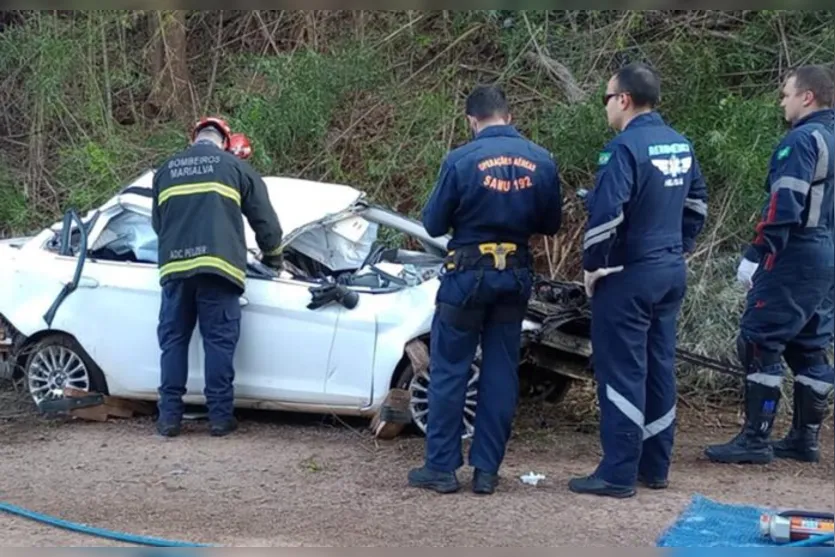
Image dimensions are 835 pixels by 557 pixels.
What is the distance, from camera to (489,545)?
195 inches

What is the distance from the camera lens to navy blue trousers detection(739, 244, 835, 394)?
611 cm

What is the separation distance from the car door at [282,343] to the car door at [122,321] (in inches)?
13.9

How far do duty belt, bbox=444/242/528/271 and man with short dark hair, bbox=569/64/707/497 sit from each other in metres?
0.36

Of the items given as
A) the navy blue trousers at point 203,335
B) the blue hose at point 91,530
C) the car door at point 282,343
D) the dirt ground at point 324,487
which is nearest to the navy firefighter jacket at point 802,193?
the dirt ground at point 324,487

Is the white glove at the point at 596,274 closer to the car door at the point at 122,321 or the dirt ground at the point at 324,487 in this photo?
the dirt ground at the point at 324,487

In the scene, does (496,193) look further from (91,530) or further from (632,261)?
(91,530)

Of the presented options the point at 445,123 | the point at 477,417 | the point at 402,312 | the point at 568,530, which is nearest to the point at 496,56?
the point at 445,123

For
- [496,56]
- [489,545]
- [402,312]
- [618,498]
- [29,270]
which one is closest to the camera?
[489,545]

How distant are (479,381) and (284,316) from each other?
4.75ft

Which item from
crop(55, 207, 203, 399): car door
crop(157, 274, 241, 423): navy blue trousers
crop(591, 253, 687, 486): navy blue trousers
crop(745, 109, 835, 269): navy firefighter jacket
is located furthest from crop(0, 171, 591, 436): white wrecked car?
crop(745, 109, 835, 269): navy firefighter jacket

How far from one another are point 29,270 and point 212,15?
658 cm

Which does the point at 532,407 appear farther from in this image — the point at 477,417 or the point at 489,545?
the point at 489,545

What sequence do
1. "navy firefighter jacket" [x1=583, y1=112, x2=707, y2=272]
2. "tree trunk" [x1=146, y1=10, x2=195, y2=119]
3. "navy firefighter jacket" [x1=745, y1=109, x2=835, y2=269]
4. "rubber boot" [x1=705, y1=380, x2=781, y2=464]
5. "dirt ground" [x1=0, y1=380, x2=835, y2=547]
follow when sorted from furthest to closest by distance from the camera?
1. "tree trunk" [x1=146, y1=10, x2=195, y2=119]
2. "rubber boot" [x1=705, y1=380, x2=781, y2=464]
3. "navy firefighter jacket" [x1=745, y1=109, x2=835, y2=269]
4. "navy firefighter jacket" [x1=583, y1=112, x2=707, y2=272]
5. "dirt ground" [x1=0, y1=380, x2=835, y2=547]

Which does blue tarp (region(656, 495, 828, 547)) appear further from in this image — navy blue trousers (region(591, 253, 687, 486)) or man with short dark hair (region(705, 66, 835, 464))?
man with short dark hair (region(705, 66, 835, 464))
